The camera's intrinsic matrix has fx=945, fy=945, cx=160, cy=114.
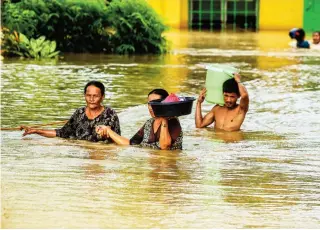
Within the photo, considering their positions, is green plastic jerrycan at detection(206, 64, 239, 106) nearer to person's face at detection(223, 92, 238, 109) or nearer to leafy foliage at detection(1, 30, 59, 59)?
person's face at detection(223, 92, 238, 109)

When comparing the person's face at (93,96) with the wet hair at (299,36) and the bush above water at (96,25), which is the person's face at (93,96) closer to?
the bush above water at (96,25)

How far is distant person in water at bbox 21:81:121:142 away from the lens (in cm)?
993

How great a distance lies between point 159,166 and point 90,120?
5.46ft

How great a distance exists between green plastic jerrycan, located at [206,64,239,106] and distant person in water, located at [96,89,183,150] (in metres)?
1.74

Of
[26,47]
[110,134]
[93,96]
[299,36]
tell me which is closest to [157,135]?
[110,134]

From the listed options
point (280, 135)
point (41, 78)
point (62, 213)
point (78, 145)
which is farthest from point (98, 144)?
point (41, 78)

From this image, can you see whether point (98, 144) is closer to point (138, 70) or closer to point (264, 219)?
point (264, 219)

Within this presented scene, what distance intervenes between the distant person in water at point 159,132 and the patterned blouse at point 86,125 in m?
0.18

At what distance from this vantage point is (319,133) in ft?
38.0

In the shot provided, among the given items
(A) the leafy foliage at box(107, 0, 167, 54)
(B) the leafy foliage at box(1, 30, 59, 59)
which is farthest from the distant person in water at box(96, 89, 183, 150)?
(A) the leafy foliage at box(107, 0, 167, 54)

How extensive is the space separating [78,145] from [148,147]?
82 centimetres

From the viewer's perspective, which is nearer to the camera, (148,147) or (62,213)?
(62,213)

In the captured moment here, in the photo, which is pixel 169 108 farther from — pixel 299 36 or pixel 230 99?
pixel 299 36

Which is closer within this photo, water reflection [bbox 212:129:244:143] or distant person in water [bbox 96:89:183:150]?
distant person in water [bbox 96:89:183:150]
